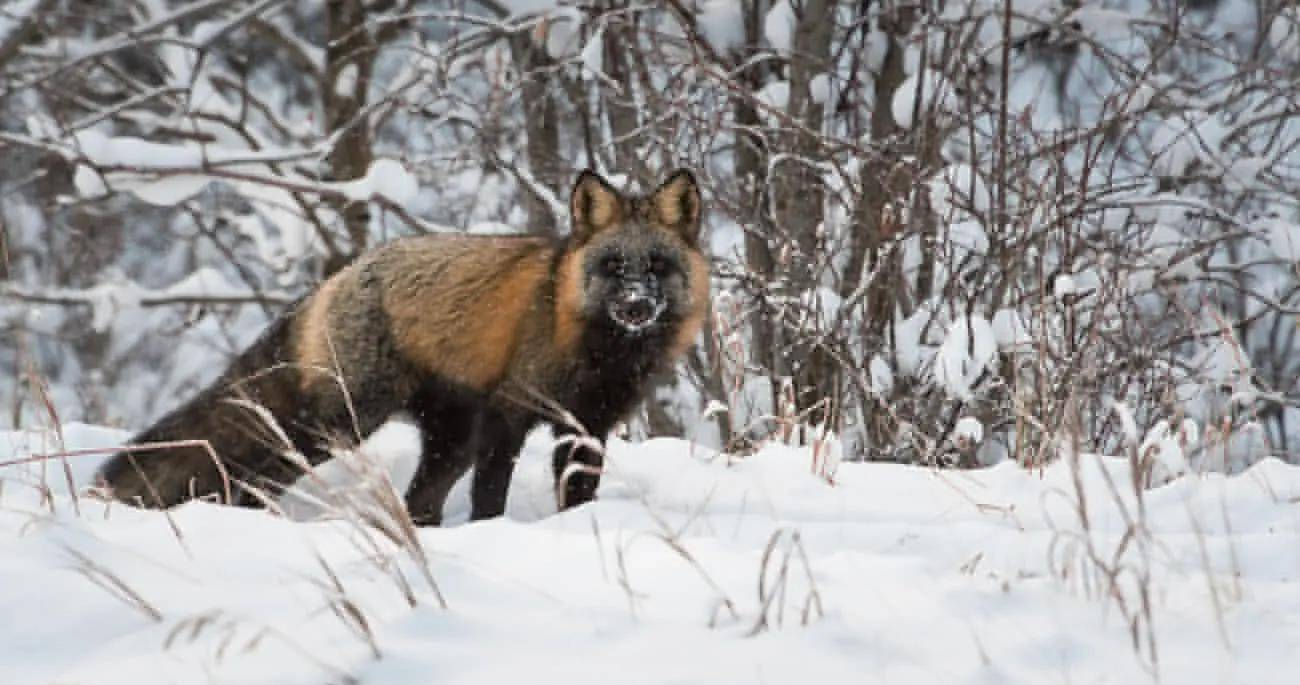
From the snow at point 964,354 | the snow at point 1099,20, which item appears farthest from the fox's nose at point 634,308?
the snow at point 1099,20

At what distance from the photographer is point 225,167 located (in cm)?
1037

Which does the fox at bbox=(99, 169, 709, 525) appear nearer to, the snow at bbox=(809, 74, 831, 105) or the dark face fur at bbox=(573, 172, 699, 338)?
the dark face fur at bbox=(573, 172, 699, 338)

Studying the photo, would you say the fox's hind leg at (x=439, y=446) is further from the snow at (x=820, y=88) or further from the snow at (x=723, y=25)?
the snow at (x=723, y=25)

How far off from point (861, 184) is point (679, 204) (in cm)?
190

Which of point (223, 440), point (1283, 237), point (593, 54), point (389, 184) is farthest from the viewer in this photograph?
point (389, 184)

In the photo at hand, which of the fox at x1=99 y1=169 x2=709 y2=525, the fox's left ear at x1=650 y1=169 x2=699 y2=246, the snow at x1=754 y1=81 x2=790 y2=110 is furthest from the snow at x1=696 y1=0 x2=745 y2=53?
the fox's left ear at x1=650 y1=169 x2=699 y2=246

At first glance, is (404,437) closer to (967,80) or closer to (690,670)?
(967,80)

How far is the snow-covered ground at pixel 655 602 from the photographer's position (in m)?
2.82

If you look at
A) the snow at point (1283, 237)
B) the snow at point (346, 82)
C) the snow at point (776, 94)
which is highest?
the snow at point (346, 82)

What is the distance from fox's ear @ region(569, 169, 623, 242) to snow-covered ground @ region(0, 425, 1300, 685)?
2566 mm

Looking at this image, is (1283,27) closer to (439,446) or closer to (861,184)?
(861,184)

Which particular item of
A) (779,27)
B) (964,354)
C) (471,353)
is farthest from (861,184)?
Result: (471,353)

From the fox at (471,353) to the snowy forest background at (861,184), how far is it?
0.43 m

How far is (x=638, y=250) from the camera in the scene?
20.9ft
